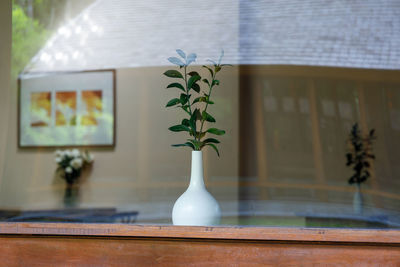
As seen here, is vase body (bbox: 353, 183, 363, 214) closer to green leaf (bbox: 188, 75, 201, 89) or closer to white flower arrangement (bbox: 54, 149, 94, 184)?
white flower arrangement (bbox: 54, 149, 94, 184)

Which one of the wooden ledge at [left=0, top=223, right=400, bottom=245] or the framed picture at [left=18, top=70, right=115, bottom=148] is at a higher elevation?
the framed picture at [left=18, top=70, right=115, bottom=148]

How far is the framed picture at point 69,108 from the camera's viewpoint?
462 cm

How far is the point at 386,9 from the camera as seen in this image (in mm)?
4621

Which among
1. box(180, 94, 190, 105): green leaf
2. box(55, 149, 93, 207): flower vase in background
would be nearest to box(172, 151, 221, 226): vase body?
box(180, 94, 190, 105): green leaf

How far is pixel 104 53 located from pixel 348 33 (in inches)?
103

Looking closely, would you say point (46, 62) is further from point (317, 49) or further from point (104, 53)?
point (317, 49)

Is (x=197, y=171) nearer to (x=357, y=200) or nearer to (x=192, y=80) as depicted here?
(x=192, y=80)

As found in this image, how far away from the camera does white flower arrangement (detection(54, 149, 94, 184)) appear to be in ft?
14.7

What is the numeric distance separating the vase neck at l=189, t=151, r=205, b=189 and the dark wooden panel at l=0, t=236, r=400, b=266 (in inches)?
Answer: 7.8

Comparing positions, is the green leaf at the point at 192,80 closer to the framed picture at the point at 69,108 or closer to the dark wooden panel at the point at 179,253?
the dark wooden panel at the point at 179,253

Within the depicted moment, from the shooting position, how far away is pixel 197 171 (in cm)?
139

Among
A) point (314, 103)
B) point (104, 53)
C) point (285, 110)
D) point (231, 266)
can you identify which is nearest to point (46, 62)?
point (104, 53)

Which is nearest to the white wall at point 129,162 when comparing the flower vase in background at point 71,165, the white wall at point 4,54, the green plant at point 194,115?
the flower vase in background at point 71,165

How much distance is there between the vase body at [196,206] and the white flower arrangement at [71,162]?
333 cm
